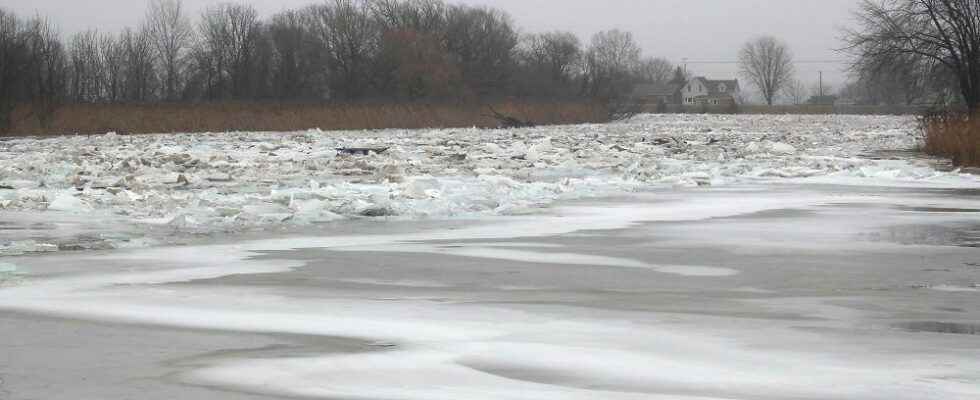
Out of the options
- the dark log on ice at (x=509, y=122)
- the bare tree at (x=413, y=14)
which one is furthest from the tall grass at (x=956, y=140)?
the bare tree at (x=413, y=14)

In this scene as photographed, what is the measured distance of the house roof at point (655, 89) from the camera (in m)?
164

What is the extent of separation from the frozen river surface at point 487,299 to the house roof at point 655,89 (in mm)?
151095

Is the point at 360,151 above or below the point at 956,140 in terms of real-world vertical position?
above

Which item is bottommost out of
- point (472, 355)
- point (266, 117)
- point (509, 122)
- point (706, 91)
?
point (472, 355)

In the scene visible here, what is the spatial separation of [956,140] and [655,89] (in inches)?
5736

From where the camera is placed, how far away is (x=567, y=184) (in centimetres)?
1606

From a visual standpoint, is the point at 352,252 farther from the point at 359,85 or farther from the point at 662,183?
the point at 359,85

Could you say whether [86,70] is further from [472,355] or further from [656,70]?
[656,70]

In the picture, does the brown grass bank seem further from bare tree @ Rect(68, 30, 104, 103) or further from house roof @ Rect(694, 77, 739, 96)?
house roof @ Rect(694, 77, 739, 96)

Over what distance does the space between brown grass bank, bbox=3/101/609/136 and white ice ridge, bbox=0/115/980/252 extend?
29.5 ft

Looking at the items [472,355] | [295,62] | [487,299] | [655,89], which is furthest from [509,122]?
[655,89]

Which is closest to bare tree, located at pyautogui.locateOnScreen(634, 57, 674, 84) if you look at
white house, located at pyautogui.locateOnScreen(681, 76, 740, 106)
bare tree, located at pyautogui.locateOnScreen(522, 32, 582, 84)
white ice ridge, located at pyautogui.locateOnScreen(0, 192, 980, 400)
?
white house, located at pyautogui.locateOnScreen(681, 76, 740, 106)

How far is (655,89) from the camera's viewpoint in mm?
166625

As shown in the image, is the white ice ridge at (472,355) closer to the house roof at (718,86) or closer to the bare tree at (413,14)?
the bare tree at (413,14)
